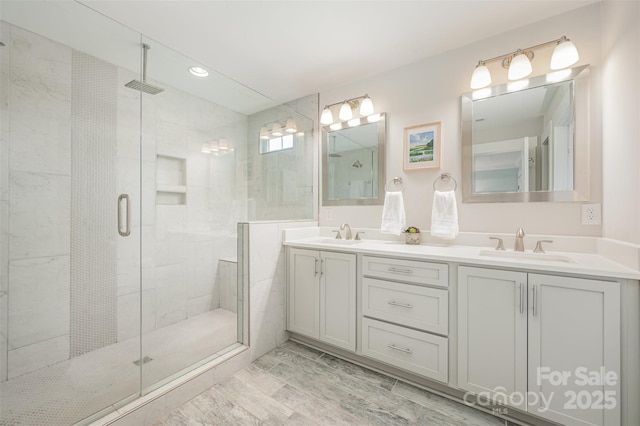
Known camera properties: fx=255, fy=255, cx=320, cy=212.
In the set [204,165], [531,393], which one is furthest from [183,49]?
[531,393]

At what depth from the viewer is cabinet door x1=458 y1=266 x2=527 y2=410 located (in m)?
1.27

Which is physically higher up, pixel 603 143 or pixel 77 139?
pixel 77 139

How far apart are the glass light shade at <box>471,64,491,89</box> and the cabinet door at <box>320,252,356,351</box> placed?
149cm

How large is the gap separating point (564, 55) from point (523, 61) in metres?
0.19

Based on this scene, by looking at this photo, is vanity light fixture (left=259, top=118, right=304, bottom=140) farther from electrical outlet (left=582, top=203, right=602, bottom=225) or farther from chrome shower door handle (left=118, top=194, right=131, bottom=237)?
electrical outlet (left=582, top=203, right=602, bottom=225)

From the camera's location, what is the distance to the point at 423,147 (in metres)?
2.08

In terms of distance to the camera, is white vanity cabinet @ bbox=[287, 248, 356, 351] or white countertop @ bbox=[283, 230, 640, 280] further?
white vanity cabinet @ bbox=[287, 248, 356, 351]

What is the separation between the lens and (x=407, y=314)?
1602mm

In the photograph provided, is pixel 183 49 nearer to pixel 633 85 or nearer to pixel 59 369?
pixel 59 369

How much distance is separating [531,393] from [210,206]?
2490 mm

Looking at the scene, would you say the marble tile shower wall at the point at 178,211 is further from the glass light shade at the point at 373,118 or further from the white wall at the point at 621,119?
the white wall at the point at 621,119

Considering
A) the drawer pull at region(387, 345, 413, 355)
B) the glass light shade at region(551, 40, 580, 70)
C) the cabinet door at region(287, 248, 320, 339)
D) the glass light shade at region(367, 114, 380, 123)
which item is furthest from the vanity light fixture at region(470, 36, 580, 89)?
the drawer pull at region(387, 345, 413, 355)

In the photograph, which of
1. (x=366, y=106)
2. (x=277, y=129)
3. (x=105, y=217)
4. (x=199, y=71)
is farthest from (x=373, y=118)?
(x=105, y=217)

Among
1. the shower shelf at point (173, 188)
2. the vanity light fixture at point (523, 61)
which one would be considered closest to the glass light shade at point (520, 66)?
the vanity light fixture at point (523, 61)
